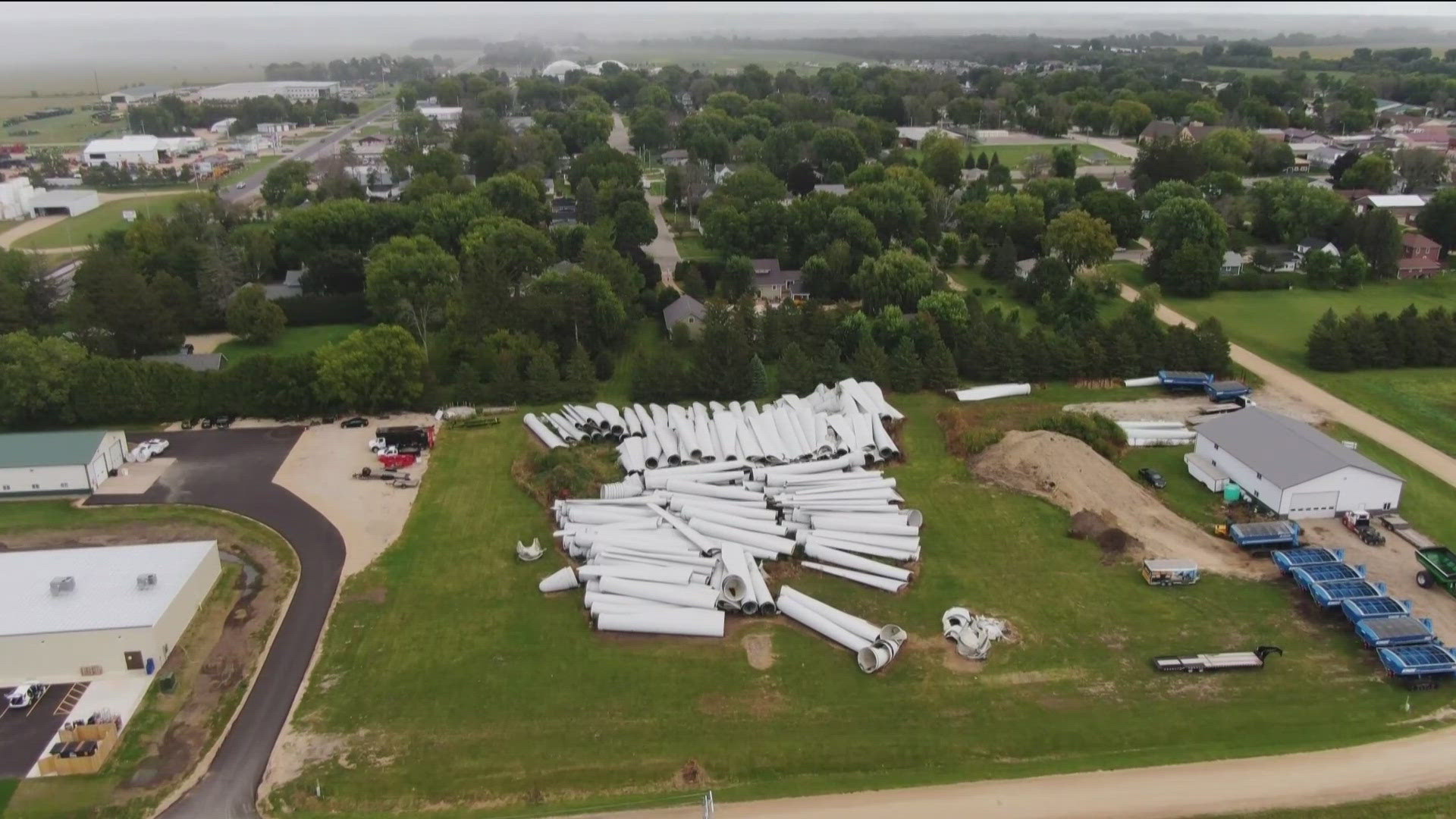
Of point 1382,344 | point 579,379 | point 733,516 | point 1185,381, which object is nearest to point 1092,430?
point 1185,381

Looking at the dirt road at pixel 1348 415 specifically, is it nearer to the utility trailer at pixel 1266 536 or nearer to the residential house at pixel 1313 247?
the utility trailer at pixel 1266 536

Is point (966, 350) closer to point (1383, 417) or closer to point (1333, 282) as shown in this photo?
point (1383, 417)

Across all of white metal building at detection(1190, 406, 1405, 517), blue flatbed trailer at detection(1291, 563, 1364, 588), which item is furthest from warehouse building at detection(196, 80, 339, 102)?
blue flatbed trailer at detection(1291, 563, 1364, 588)

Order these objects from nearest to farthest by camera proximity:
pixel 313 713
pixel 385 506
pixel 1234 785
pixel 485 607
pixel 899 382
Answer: pixel 1234 785 → pixel 313 713 → pixel 485 607 → pixel 385 506 → pixel 899 382

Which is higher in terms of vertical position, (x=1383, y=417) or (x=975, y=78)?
(x=975, y=78)

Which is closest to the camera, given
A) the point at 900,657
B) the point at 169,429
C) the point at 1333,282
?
the point at 900,657

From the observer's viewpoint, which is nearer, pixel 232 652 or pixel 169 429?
pixel 232 652

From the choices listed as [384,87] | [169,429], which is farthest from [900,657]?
[384,87]

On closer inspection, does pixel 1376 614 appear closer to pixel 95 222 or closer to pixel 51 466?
pixel 51 466
